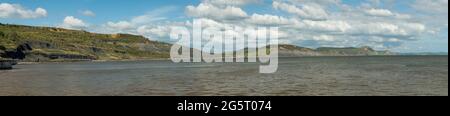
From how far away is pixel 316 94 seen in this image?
48.7m
